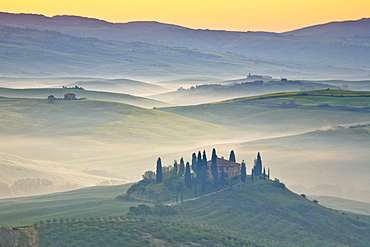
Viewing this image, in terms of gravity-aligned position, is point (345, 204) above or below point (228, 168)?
below

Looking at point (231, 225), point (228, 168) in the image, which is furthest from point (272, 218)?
point (228, 168)

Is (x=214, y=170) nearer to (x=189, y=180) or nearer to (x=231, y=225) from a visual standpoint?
(x=189, y=180)

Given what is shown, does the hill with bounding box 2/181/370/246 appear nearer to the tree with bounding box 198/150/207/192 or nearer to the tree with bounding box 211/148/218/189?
the tree with bounding box 211/148/218/189

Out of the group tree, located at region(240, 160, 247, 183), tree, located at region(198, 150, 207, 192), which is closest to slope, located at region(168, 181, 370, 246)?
tree, located at region(240, 160, 247, 183)

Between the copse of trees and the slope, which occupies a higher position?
the copse of trees

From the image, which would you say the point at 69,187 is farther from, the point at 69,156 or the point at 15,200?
the point at 69,156

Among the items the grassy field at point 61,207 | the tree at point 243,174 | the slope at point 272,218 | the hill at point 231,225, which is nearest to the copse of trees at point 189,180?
the tree at point 243,174

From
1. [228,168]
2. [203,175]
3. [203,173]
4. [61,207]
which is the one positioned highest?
[228,168]

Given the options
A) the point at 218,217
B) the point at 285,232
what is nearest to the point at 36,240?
the point at 218,217
